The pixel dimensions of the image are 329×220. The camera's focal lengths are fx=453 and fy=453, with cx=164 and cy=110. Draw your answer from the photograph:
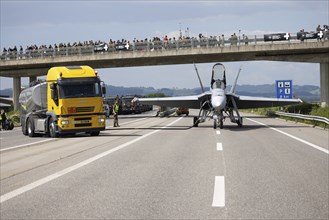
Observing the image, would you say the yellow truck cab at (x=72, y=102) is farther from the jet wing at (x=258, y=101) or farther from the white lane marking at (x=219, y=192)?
the white lane marking at (x=219, y=192)

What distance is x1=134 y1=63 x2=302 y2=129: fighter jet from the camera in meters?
26.3

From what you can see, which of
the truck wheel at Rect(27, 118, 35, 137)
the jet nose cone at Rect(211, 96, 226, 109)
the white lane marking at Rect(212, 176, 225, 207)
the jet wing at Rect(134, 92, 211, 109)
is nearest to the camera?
the white lane marking at Rect(212, 176, 225, 207)

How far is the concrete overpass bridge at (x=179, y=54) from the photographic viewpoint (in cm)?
4228

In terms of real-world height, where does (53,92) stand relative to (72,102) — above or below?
above

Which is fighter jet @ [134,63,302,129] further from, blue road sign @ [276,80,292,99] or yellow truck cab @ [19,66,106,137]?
blue road sign @ [276,80,292,99]

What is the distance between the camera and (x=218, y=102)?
25.2 meters

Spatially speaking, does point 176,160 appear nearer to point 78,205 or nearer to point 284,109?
point 78,205

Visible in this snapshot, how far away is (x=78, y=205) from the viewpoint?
6.81 metres

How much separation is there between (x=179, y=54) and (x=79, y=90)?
938 inches

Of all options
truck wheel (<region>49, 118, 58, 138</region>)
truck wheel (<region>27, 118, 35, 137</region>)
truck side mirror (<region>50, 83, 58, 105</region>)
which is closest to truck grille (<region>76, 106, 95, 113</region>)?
truck side mirror (<region>50, 83, 58, 105</region>)

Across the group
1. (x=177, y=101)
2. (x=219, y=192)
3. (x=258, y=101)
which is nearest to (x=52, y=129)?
(x=177, y=101)

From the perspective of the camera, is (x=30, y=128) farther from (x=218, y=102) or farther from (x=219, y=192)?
(x=219, y=192)

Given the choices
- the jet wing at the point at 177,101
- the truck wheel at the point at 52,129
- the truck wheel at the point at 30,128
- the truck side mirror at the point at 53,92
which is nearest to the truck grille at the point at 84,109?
the truck side mirror at the point at 53,92

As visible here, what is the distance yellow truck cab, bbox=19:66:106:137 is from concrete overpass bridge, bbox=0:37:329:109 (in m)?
22.7
